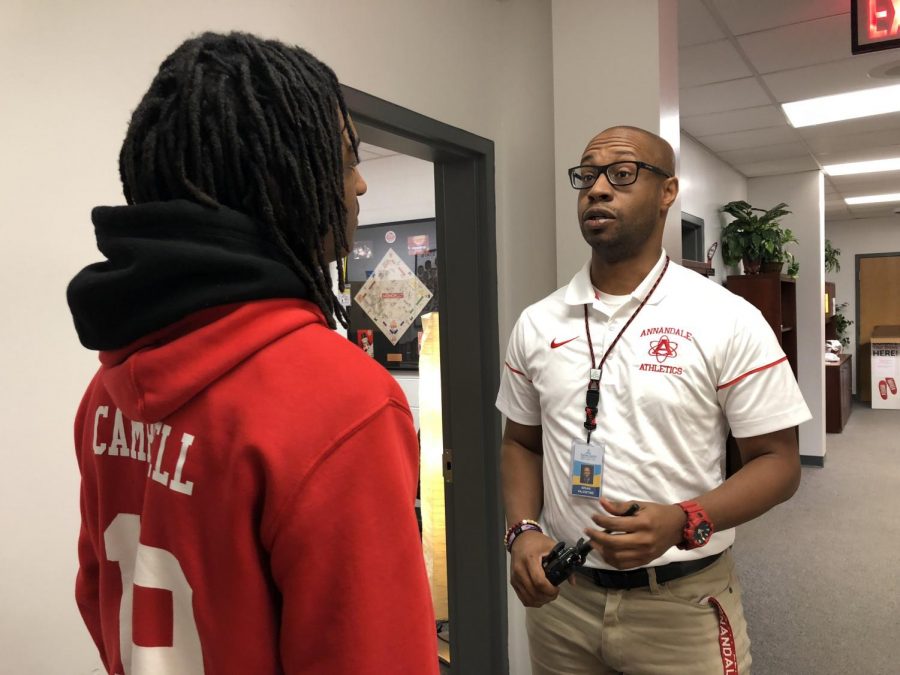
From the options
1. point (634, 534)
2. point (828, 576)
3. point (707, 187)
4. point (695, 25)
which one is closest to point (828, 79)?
point (695, 25)

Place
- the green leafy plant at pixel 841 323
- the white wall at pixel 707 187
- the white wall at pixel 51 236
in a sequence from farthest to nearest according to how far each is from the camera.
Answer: the green leafy plant at pixel 841 323 < the white wall at pixel 707 187 < the white wall at pixel 51 236

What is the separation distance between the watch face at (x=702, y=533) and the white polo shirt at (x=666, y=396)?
4.4 inches

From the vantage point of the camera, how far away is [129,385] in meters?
0.62

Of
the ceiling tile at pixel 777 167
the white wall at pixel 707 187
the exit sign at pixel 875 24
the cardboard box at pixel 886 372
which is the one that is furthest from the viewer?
the cardboard box at pixel 886 372

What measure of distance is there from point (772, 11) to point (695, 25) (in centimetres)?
33

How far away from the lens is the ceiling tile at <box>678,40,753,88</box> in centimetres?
339

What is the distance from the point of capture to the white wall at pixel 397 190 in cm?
427

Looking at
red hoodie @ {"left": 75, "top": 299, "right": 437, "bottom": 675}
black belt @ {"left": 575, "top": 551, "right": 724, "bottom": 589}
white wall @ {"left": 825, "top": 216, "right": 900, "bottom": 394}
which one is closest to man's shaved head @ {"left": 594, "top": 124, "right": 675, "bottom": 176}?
black belt @ {"left": 575, "top": 551, "right": 724, "bottom": 589}

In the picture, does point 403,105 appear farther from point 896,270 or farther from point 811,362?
point 896,270

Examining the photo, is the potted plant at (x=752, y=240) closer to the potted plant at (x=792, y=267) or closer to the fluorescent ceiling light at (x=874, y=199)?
the potted plant at (x=792, y=267)

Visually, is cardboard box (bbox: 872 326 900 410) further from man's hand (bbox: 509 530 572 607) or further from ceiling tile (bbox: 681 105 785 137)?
man's hand (bbox: 509 530 572 607)

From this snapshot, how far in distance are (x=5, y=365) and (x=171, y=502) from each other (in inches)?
29.5

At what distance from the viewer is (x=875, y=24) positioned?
191 centimetres

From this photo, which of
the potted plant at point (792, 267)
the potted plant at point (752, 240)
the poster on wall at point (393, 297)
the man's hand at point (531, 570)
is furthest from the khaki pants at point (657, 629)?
the potted plant at point (792, 267)
